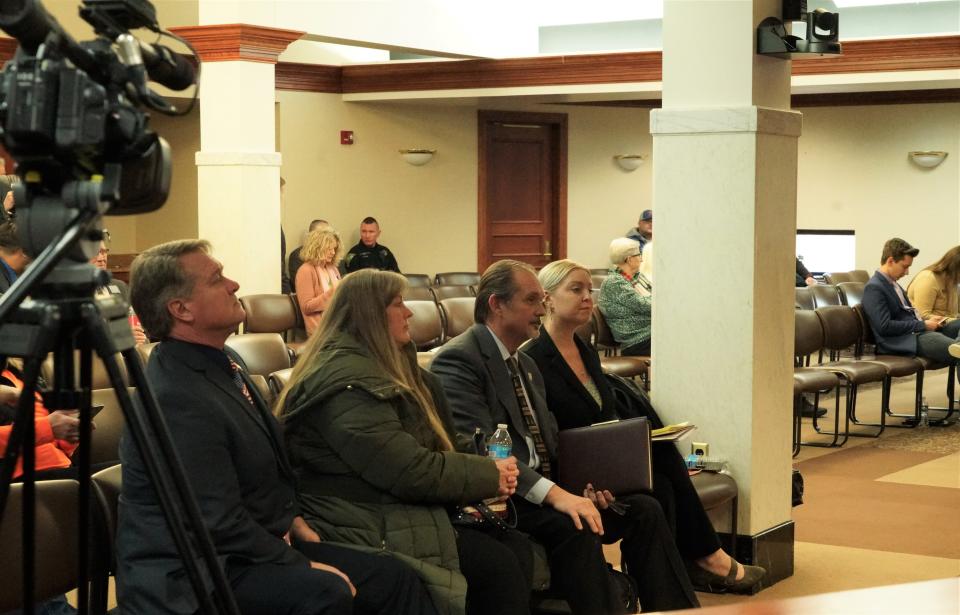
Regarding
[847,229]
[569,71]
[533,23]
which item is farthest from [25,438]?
[847,229]

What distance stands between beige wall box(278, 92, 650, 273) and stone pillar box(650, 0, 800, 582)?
326 inches

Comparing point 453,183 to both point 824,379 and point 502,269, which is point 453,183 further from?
point 502,269

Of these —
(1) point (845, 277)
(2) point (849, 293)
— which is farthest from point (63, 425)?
(1) point (845, 277)

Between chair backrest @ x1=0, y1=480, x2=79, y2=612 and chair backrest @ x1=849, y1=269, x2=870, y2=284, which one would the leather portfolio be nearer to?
chair backrest @ x1=0, y1=480, x2=79, y2=612

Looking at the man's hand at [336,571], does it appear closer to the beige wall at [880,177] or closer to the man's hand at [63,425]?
the man's hand at [63,425]

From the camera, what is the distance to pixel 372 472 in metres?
3.30

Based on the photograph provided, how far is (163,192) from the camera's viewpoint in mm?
1957

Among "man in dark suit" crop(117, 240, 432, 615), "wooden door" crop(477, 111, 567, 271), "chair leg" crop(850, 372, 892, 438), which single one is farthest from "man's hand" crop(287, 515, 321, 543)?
"wooden door" crop(477, 111, 567, 271)

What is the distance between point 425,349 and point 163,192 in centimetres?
665

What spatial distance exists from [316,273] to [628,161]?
A: 7849mm

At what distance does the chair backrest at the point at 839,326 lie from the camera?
859 centimetres

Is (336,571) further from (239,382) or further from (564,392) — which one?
(564,392)

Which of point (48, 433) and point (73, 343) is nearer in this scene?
point (73, 343)

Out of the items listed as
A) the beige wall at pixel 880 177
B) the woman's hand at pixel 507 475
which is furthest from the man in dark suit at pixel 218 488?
the beige wall at pixel 880 177
